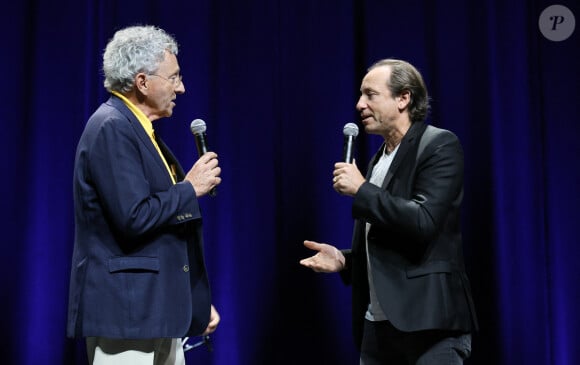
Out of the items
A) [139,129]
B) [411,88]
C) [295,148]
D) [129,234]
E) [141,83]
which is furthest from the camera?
[295,148]

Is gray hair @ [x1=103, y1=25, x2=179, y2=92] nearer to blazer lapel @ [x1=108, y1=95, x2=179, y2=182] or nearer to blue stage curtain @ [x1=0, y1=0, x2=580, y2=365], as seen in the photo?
blazer lapel @ [x1=108, y1=95, x2=179, y2=182]

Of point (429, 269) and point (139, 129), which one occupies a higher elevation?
point (139, 129)

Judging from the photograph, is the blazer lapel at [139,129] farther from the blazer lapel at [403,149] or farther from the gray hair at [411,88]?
the gray hair at [411,88]

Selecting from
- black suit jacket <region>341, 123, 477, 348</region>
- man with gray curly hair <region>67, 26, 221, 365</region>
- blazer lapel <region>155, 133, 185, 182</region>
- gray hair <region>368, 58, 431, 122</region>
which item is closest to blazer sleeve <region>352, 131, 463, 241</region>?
black suit jacket <region>341, 123, 477, 348</region>

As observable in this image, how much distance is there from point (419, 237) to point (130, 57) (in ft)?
3.30

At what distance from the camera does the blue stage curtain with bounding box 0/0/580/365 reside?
3.28m

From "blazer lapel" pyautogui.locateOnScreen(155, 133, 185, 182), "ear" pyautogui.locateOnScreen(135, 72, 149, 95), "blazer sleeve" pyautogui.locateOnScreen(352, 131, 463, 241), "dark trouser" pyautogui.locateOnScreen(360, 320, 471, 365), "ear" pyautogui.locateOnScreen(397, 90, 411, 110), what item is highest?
"ear" pyautogui.locateOnScreen(135, 72, 149, 95)

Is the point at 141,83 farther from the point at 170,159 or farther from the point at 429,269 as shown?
the point at 429,269

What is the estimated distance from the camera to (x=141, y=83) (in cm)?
203

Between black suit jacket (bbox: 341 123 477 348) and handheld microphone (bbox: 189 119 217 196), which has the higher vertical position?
handheld microphone (bbox: 189 119 217 196)

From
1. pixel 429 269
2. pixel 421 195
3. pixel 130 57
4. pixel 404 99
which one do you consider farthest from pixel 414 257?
pixel 130 57

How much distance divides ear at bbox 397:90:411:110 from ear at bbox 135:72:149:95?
0.83m

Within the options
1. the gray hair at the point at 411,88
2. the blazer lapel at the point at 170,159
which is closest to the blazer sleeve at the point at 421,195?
the gray hair at the point at 411,88

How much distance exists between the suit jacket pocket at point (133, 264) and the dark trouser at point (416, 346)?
28.9 inches
